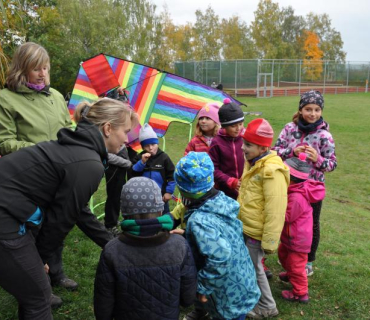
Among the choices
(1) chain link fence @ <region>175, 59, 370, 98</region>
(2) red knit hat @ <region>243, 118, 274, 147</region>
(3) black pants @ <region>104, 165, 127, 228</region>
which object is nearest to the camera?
(2) red knit hat @ <region>243, 118, 274, 147</region>

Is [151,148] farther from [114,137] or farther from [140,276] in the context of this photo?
[140,276]

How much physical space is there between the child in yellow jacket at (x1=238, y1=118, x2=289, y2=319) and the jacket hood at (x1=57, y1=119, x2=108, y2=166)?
1.31 metres

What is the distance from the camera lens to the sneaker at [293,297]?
10.8ft

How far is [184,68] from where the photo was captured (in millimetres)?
37125

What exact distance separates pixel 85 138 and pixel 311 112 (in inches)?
86.2

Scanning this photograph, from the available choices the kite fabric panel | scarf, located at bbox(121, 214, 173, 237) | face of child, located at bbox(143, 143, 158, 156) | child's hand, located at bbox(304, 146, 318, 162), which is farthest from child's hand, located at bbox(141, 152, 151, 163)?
scarf, located at bbox(121, 214, 173, 237)

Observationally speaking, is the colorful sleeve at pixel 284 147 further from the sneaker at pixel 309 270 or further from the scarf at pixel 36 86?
the scarf at pixel 36 86

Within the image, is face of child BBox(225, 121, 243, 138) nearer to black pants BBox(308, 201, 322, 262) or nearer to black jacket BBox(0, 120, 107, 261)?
black pants BBox(308, 201, 322, 262)

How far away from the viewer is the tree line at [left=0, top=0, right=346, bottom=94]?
18.0 meters

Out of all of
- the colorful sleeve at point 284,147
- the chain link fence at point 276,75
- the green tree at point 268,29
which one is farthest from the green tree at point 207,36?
the colorful sleeve at point 284,147

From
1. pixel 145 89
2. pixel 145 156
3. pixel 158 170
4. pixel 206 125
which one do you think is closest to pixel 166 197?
pixel 158 170

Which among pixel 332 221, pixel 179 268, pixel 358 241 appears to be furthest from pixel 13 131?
pixel 332 221

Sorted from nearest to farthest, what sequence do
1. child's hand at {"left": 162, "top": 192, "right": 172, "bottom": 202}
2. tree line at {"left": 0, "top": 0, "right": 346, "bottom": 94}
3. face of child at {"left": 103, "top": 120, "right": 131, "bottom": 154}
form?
face of child at {"left": 103, "top": 120, "right": 131, "bottom": 154}, child's hand at {"left": 162, "top": 192, "right": 172, "bottom": 202}, tree line at {"left": 0, "top": 0, "right": 346, "bottom": 94}

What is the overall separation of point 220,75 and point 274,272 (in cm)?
3211
